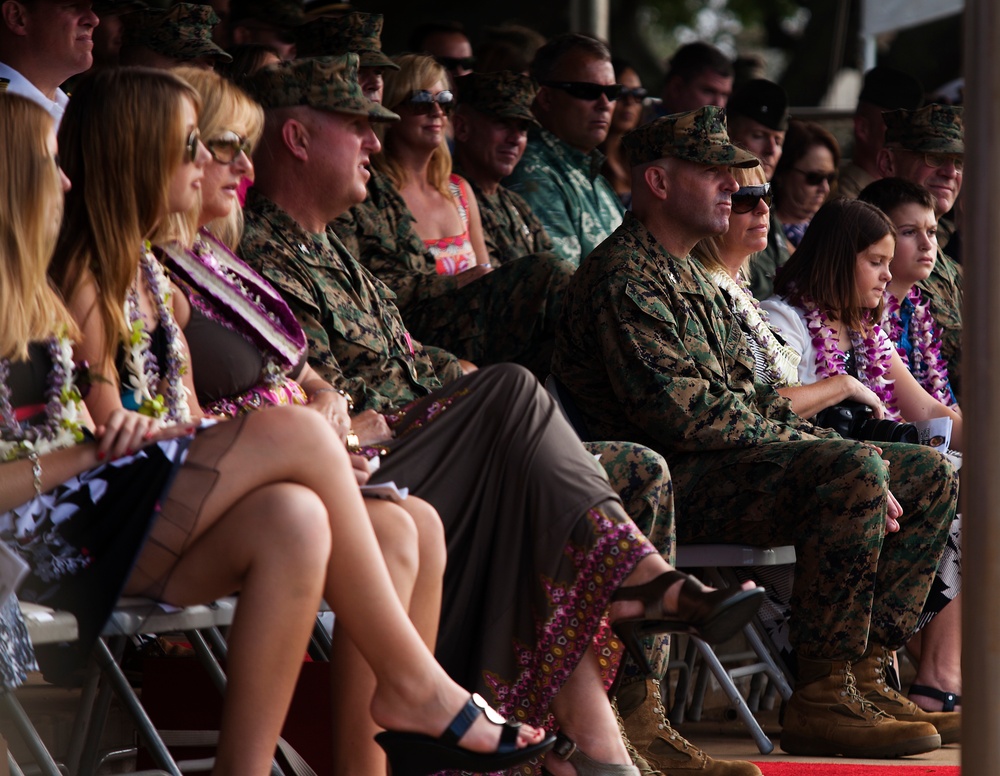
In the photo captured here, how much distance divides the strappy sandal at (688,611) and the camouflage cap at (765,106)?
4017 millimetres

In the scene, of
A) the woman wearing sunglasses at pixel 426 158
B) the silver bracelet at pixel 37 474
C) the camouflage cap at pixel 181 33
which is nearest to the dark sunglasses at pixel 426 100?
the woman wearing sunglasses at pixel 426 158

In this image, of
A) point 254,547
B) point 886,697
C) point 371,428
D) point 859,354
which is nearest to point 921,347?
point 859,354

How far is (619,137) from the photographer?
7137 mm

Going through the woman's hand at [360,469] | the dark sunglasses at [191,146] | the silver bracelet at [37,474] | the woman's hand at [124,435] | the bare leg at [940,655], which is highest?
the dark sunglasses at [191,146]

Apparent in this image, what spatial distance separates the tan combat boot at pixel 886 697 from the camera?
4570mm

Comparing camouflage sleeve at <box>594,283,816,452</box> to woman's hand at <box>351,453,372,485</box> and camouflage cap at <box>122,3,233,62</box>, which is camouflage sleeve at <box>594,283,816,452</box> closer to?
woman's hand at <box>351,453,372,485</box>

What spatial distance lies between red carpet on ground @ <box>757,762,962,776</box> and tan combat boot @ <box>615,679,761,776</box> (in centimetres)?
35

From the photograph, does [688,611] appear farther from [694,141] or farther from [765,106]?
[765,106]

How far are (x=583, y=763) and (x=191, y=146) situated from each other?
1.57 m

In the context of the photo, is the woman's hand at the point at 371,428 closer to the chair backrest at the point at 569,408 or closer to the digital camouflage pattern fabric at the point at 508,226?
the chair backrest at the point at 569,408

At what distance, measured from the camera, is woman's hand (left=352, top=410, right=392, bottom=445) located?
144 inches

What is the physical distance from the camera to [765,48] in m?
21.2

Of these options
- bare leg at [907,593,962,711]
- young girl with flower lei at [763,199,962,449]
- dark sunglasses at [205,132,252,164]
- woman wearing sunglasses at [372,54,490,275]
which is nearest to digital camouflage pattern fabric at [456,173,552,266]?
woman wearing sunglasses at [372,54,490,275]

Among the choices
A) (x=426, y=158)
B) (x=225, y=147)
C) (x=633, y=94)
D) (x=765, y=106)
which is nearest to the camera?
(x=225, y=147)
